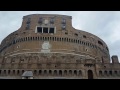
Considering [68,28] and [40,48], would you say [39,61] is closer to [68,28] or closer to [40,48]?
[40,48]

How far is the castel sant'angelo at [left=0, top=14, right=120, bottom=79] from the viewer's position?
85.1 feet

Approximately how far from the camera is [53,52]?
32.8m

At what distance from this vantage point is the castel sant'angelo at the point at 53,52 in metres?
25.9

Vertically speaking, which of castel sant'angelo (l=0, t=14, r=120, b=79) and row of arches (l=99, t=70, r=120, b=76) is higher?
castel sant'angelo (l=0, t=14, r=120, b=79)

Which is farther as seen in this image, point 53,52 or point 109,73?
point 53,52

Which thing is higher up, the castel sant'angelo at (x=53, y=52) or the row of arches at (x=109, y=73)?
the castel sant'angelo at (x=53, y=52)

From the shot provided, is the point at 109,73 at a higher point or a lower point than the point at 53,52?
lower

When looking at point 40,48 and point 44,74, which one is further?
point 40,48

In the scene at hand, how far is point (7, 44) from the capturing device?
36.8 m
